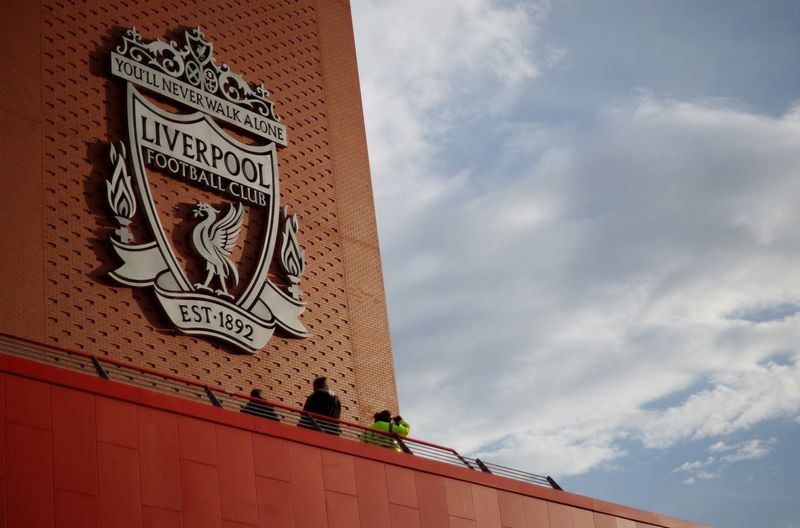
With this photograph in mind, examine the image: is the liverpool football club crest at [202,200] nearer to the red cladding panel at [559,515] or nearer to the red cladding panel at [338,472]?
the red cladding panel at [338,472]

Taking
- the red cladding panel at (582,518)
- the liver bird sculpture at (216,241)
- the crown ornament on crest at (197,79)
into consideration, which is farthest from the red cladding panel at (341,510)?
the crown ornament on crest at (197,79)

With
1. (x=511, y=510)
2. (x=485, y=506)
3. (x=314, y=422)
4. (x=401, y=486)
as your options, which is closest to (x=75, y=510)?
(x=314, y=422)

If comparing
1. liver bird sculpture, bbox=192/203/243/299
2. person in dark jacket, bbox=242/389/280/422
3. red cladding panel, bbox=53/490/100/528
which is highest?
liver bird sculpture, bbox=192/203/243/299

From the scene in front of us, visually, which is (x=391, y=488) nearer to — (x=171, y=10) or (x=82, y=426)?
(x=82, y=426)

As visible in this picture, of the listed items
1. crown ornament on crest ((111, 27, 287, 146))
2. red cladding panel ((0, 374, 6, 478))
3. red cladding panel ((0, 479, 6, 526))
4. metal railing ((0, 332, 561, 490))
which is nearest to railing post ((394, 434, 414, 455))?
metal railing ((0, 332, 561, 490))

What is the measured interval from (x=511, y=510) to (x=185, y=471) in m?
7.50

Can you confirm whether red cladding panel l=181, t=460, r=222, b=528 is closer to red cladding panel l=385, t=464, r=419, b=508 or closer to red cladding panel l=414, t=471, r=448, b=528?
red cladding panel l=385, t=464, r=419, b=508

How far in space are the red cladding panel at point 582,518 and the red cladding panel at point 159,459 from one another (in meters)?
9.58

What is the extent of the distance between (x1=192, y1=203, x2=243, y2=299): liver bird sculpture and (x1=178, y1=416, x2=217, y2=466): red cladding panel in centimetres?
737

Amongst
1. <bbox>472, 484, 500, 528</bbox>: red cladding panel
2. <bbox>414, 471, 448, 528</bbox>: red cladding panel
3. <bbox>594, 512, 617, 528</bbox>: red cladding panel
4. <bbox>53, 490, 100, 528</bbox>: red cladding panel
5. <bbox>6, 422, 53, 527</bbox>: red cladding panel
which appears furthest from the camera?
<bbox>594, 512, 617, 528</bbox>: red cladding panel

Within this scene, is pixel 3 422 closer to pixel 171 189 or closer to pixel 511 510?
pixel 511 510

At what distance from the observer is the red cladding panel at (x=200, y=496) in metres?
17.1

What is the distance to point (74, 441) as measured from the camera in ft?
53.1

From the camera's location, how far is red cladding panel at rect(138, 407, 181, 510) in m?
16.8
